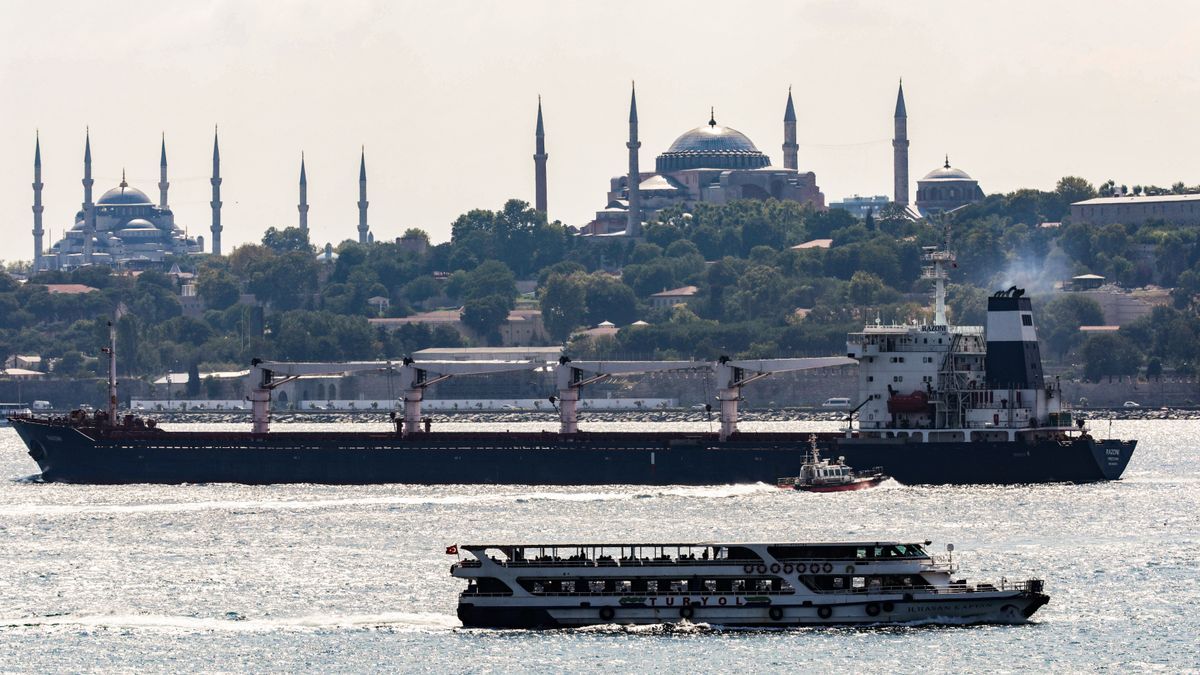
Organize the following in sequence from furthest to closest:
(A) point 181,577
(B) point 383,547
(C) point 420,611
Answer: (B) point 383,547
(A) point 181,577
(C) point 420,611

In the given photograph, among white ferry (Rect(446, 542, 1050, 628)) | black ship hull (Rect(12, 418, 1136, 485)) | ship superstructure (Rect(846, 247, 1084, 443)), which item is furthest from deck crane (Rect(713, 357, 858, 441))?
white ferry (Rect(446, 542, 1050, 628))

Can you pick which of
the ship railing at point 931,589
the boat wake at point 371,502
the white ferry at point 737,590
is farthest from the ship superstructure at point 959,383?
the white ferry at point 737,590

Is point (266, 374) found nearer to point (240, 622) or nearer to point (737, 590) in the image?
point (240, 622)

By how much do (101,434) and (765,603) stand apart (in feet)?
210

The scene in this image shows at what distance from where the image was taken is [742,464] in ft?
396

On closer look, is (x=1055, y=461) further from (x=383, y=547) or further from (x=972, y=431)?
(x=383, y=547)

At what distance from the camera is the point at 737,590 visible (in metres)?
76.6

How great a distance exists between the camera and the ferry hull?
251 ft

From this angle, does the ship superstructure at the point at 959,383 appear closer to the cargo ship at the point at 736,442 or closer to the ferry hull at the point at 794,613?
the cargo ship at the point at 736,442

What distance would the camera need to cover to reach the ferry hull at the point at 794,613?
76.5 metres

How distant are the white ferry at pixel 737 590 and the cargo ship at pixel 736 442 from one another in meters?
40.5

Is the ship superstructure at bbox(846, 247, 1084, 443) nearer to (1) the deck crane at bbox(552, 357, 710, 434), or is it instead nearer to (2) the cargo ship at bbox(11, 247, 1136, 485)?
(2) the cargo ship at bbox(11, 247, 1136, 485)

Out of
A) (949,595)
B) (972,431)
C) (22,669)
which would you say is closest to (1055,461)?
(972,431)

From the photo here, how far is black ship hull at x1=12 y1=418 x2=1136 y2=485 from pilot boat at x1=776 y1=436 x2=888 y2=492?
3001 mm
